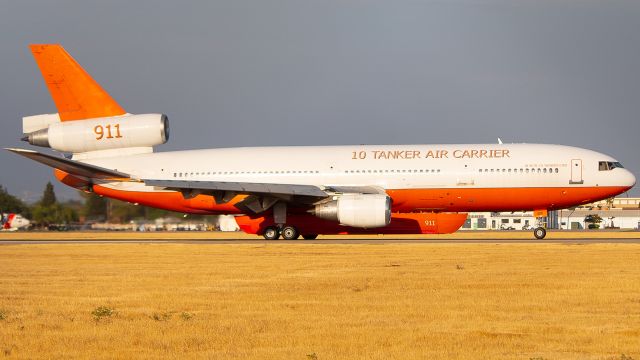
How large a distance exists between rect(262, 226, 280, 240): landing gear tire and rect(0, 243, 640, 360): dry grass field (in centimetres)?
1371

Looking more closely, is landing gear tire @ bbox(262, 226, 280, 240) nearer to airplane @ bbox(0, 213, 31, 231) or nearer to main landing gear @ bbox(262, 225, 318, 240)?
main landing gear @ bbox(262, 225, 318, 240)

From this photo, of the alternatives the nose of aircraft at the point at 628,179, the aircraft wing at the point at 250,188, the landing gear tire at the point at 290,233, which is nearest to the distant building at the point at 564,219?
the nose of aircraft at the point at 628,179

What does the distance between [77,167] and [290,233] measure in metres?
9.86

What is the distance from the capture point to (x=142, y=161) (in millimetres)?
44938

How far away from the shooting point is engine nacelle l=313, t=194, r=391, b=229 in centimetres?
3806

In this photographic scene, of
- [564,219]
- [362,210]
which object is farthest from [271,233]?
[564,219]

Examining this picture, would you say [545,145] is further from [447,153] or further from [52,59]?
[52,59]

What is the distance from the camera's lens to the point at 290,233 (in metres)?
41.3

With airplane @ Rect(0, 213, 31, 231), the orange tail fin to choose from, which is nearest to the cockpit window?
the orange tail fin

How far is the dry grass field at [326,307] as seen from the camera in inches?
475

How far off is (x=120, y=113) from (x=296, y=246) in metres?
15.2

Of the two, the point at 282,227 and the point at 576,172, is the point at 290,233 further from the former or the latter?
the point at 576,172

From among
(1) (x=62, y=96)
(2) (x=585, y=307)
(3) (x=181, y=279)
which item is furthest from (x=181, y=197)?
(2) (x=585, y=307)

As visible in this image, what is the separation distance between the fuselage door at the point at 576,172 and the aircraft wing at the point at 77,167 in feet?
64.2
